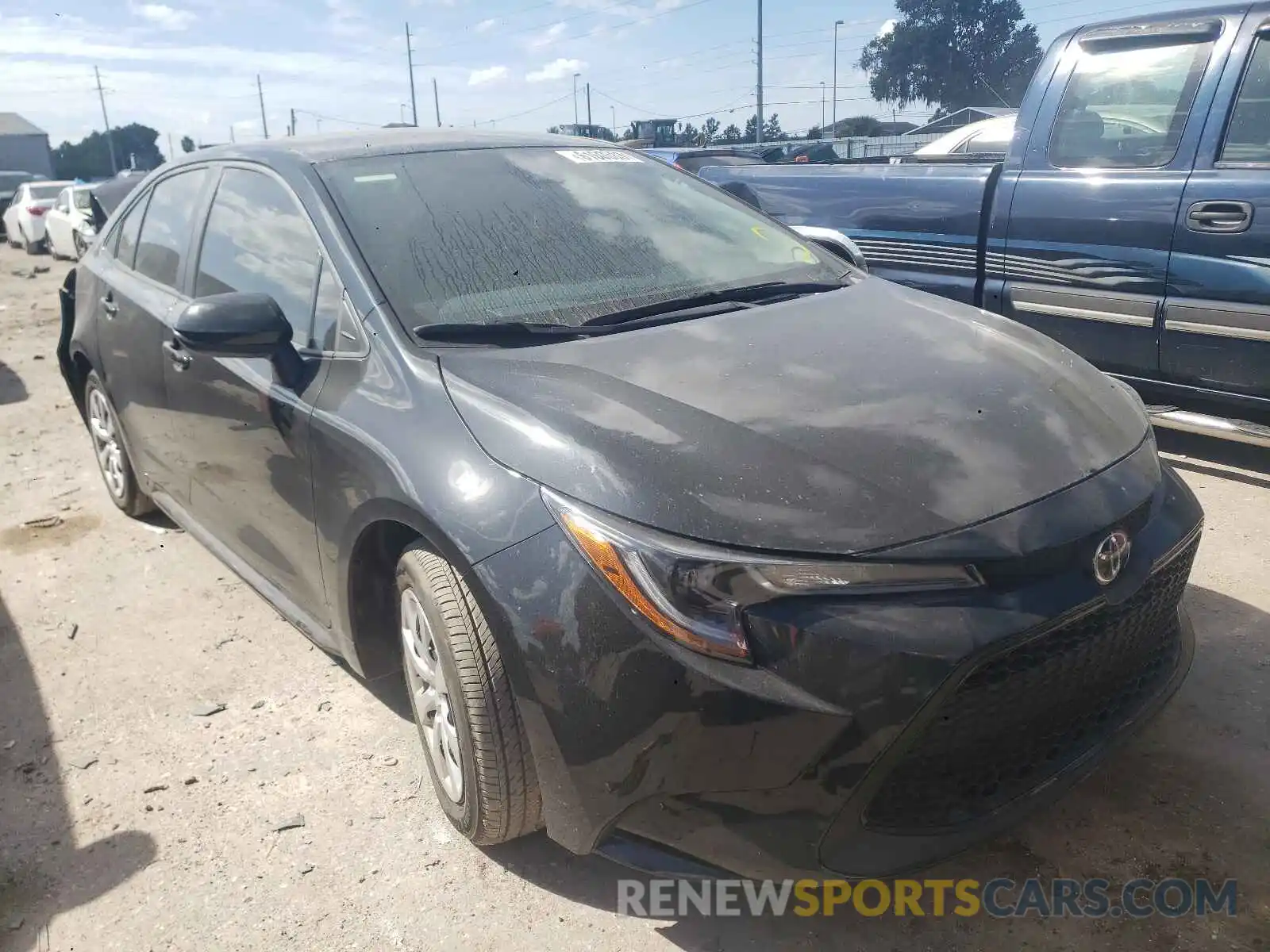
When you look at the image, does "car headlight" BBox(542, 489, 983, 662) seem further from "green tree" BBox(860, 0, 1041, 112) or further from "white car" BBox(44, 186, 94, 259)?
"green tree" BBox(860, 0, 1041, 112)

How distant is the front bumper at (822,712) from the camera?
1.71 metres

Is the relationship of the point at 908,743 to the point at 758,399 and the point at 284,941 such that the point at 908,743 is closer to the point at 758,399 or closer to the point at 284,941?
the point at 758,399

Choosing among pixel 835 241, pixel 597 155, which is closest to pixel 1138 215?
pixel 835 241

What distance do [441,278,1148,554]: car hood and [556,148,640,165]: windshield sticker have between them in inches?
42.1

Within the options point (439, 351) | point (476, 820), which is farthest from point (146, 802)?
point (439, 351)

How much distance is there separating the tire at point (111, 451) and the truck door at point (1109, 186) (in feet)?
13.5

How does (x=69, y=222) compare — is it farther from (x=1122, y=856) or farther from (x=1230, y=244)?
(x=1122, y=856)

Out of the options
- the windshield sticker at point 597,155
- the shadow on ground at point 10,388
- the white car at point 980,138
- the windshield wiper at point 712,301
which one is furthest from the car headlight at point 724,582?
the shadow on ground at point 10,388

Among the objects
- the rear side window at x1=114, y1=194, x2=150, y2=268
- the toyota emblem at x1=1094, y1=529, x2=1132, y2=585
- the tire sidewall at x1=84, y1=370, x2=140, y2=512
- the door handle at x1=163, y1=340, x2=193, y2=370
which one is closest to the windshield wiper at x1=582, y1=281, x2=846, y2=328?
the toyota emblem at x1=1094, y1=529, x2=1132, y2=585

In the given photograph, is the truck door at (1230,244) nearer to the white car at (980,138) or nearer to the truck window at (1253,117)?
the truck window at (1253,117)

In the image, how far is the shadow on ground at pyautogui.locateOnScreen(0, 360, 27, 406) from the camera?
23.9 feet

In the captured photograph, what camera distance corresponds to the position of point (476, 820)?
2.19 metres

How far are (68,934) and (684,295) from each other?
2172 mm

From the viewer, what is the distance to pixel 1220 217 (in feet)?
13.1
